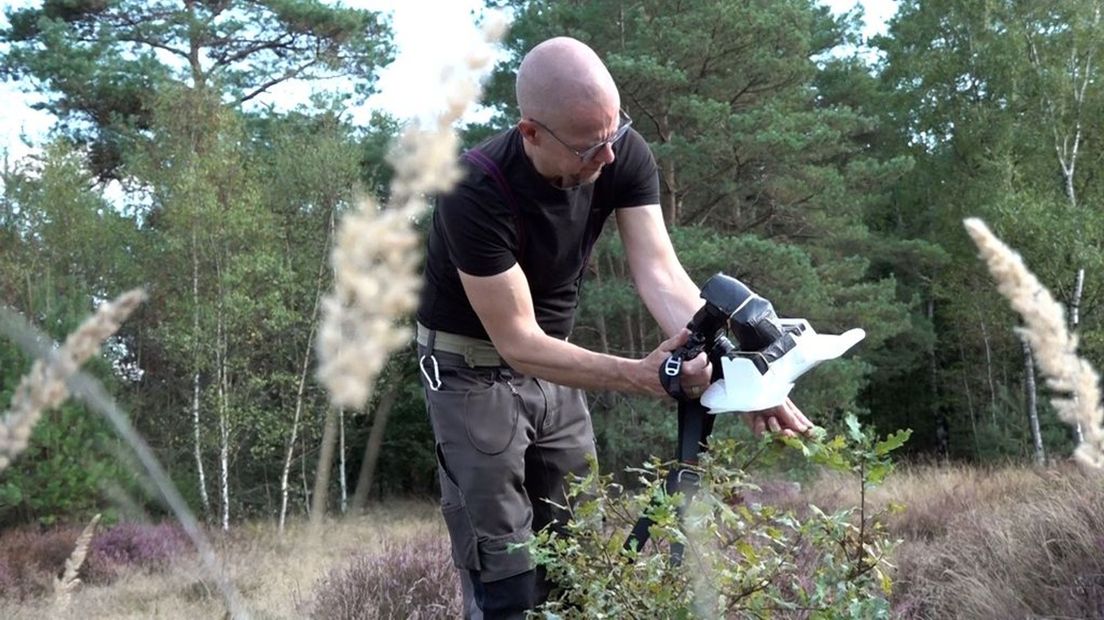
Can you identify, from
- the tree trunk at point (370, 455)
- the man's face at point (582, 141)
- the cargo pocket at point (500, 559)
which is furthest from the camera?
the cargo pocket at point (500, 559)

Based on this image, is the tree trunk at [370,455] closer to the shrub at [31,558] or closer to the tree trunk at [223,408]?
the shrub at [31,558]

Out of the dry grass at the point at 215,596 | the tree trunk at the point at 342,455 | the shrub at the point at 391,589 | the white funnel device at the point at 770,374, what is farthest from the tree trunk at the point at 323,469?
the shrub at the point at 391,589

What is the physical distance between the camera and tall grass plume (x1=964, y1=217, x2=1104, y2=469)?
0.48 meters

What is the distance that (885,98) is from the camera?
64.6ft

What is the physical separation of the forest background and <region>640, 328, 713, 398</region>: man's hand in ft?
32.7

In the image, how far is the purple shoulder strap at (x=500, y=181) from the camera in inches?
97.8

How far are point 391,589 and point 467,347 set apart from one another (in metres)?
2.37

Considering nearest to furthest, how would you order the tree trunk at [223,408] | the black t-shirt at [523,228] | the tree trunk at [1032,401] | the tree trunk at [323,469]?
the tree trunk at [323,469] < the black t-shirt at [523,228] < the tree trunk at [223,408] < the tree trunk at [1032,401]

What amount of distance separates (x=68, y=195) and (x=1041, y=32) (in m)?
15.8

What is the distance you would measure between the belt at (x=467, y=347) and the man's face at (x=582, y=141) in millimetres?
571

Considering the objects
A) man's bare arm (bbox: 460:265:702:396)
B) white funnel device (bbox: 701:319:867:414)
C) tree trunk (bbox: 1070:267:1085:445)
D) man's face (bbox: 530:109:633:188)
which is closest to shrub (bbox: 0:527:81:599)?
man's bare arm (bbox: 460:265:702:396)

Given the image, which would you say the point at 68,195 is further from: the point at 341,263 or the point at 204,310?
the point at 341,263

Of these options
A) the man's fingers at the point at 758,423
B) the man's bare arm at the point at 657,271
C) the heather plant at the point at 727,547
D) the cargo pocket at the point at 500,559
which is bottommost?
the cargo pocket at the point at 500,559

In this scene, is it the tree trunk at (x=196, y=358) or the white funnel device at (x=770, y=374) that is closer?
the white funnel device at (x=770, y=374)
